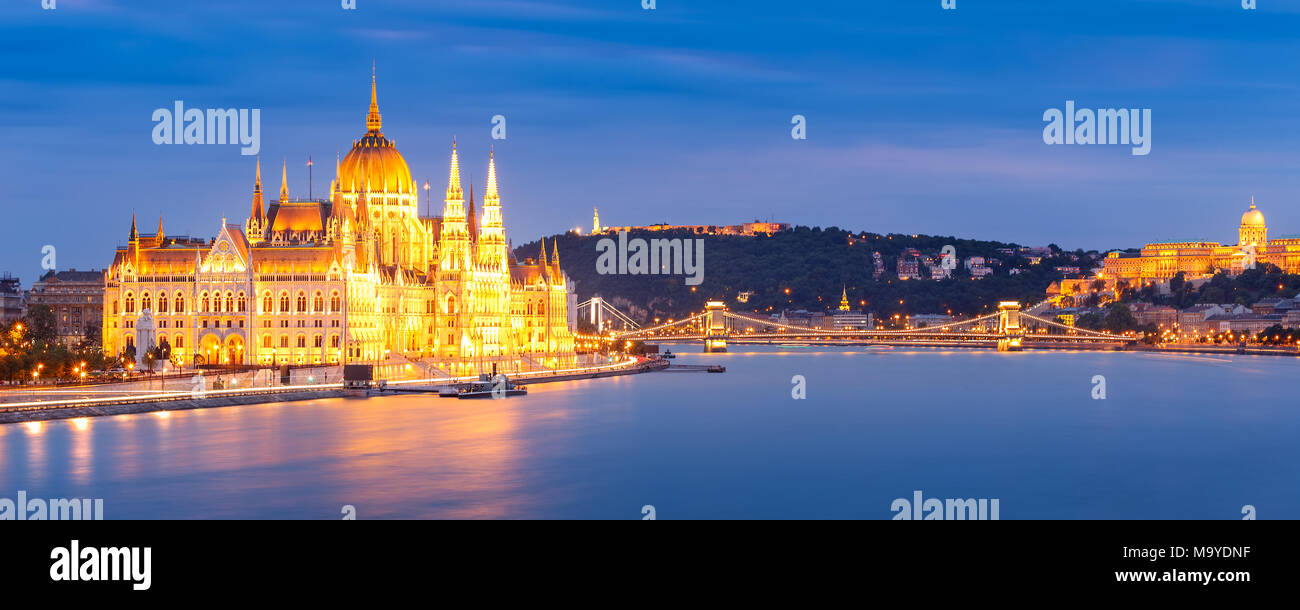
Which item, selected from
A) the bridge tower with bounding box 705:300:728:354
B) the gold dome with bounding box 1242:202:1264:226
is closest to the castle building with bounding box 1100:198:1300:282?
the gold dome with bounding box 1242:202:1264:226

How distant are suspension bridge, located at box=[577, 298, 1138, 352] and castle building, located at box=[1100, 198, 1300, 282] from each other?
22.4m

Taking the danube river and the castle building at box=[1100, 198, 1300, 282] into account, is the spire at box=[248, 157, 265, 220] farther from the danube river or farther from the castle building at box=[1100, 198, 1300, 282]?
the castle building at box=[1100, 198, 1300, 282]

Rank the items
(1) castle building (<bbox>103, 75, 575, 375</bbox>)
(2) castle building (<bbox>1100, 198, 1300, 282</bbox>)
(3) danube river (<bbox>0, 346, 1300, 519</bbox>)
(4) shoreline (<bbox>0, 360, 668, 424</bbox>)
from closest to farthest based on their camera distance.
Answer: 1. (3) danube river (<bbox>0, 346, 1300, 519</bbox>)
2. (4) shoreline (<bbox>0, 360, 668, 424</bbox>)
3. (1) castle building (<bbox>103, 75, 575, 375</bbox>)
4. (2) castle building (<bbox>1100, 198, 1300, 282</bbox>)

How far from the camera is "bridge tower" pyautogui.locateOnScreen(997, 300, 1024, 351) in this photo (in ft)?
407

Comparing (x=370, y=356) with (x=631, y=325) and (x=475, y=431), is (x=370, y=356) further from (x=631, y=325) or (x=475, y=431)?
(x=631, y=325)

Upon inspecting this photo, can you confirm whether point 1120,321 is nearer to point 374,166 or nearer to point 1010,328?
point 1010,328

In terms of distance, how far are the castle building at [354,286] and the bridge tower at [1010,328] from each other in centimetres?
4279

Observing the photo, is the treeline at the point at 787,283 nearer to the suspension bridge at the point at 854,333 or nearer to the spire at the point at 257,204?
the suspension bridge at the point at 854,333

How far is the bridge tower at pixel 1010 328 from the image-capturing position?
124125mm

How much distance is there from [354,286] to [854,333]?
49.9m

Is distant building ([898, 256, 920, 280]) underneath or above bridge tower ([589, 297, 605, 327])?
above

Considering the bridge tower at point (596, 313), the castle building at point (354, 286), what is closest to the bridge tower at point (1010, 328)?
the bridge tower at point (596, 313)

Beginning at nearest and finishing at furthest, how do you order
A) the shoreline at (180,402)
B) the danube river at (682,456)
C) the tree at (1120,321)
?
the danube river at (682,456) < the shoreline at (180,402) < the tree at (1120,321)
